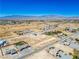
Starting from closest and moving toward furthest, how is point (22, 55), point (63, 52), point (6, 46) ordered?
point (22, 55), point (63, 52), point (6, 46)

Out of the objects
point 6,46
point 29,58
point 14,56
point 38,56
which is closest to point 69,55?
point 38,56

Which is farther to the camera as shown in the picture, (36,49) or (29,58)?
(36,49)

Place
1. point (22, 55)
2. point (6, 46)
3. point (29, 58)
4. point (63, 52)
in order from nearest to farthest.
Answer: point (29, 58)
point (22, 55)
point (63, 52)
point (6, 46)

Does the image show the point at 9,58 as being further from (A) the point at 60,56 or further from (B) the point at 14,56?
(A) the point at 60,56

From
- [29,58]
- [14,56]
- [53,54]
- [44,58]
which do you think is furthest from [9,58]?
[53,54]

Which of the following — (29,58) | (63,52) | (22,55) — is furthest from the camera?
(63,52)

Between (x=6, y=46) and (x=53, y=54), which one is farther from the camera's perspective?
(x=6, y=46)

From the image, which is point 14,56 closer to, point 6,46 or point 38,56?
point 38,56
